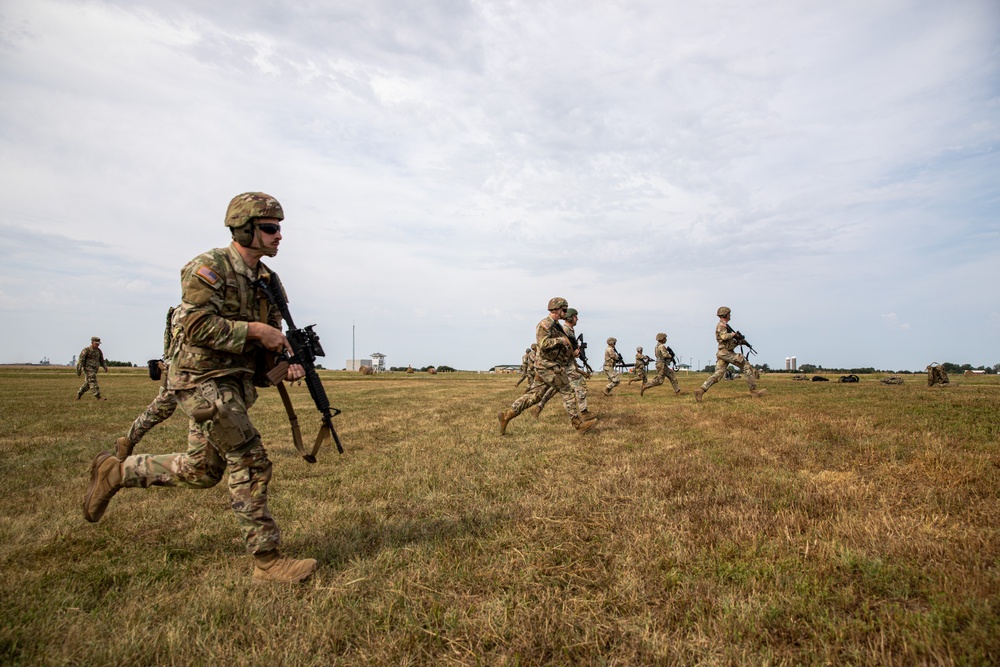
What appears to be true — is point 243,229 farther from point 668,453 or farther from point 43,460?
point 43,460

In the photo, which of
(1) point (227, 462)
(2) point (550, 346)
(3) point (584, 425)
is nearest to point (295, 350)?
(1) point (227, 462)

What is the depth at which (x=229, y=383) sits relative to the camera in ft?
12.1

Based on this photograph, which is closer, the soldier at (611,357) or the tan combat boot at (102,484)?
the tan combat boot at (102,484)

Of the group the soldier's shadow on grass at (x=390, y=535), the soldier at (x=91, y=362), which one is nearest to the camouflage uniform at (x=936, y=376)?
the soldier's shadow on grass at (x=390, y=535)

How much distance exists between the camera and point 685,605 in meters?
2.89

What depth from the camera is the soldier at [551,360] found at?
33.1ft

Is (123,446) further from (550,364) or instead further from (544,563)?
(550,364)

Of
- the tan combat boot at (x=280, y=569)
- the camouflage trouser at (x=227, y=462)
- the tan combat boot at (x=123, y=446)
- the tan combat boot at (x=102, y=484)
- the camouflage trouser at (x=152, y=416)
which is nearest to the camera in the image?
the tan combat boot at (x=280, y=569)

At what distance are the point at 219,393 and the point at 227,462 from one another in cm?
52

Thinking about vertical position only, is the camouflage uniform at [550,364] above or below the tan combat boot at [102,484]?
above

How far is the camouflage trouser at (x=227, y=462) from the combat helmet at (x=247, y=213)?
3.36 ft

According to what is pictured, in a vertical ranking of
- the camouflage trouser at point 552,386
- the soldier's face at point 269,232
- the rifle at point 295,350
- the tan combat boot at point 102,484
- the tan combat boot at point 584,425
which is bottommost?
the tan combat boot at point 584,425

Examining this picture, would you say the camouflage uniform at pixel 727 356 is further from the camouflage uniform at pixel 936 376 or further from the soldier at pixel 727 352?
the camouflage uniform at pixel 936 376

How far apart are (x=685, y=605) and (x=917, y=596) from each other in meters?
1.31
